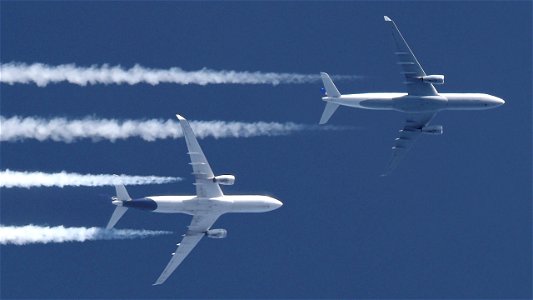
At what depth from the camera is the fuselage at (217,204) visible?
3529 inches

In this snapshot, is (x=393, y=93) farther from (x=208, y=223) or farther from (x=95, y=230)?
(x=95, y=230)

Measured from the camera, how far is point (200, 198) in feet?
297

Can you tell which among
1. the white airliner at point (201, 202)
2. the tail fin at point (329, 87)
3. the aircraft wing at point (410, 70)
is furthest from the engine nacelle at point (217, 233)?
the aircraft wing at point (410, 70)

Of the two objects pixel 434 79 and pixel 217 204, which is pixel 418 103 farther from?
pixel 217 204

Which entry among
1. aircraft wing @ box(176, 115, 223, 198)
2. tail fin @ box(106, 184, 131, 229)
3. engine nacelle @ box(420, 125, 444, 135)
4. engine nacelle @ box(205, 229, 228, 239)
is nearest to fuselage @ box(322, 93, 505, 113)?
engine nacelle @ box(420, 125, 444, 135)

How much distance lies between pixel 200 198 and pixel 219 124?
7.01 m

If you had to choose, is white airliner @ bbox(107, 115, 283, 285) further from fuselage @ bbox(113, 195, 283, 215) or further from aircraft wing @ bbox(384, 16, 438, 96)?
aircraft wing @ bbox(384, 16, 438, 96)

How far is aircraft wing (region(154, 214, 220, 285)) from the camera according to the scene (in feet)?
305

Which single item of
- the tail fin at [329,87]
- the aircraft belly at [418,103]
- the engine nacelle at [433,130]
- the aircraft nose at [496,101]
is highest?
the tail fin at [329,87]

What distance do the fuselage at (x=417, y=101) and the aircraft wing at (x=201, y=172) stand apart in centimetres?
1206

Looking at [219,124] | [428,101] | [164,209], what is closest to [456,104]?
[428,101]

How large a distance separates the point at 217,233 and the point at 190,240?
2854 millimetres

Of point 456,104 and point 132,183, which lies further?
point 456,104

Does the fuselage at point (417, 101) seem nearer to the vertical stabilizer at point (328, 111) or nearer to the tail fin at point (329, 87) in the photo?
the tail fin at point (329, 87)
